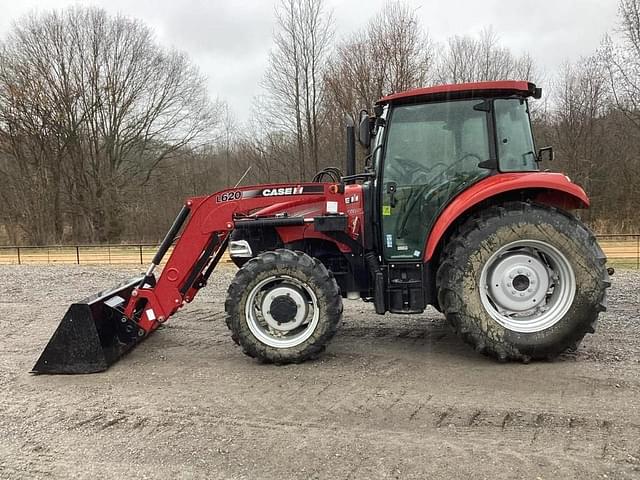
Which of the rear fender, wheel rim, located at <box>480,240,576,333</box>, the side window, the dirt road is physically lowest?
the dirt road

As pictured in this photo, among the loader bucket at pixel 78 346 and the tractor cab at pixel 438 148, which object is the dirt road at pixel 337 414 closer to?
the loader bucket at pixel 78 346

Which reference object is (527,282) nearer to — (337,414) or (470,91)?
(470,91)

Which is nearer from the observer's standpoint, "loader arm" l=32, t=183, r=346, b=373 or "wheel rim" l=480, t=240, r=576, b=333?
"wheel rim" l=480, t=240, r=576, b=333

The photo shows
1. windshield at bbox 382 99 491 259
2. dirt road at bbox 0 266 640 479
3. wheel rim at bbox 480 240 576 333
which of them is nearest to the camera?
dirt road at bbox 0 266 640 479

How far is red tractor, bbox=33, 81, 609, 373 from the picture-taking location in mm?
4246

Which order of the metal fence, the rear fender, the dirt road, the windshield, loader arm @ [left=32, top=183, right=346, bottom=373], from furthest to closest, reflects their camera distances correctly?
1. the metal fence
2. loader arm @ [left=32, top=183, right=346, bottom=373]
3. the windshield
4. the rear fender
5. the dirt road

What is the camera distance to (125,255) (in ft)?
58.7

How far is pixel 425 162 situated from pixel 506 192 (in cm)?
73

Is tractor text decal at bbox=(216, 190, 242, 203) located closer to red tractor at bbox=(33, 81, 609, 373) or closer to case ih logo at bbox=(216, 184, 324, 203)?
case ih logo at bbox=(216, 184, 324, 203)

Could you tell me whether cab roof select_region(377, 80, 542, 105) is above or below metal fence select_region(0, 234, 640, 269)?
above

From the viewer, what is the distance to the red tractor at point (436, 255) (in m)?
4.25

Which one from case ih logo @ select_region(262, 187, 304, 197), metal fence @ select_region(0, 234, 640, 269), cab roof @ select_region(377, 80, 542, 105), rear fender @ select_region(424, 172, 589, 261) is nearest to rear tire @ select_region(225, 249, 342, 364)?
case ih logo @ select_region(262, 187, 304, 197)

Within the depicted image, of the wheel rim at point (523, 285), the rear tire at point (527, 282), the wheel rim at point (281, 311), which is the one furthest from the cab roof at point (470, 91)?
the wheel rim at point (281, 311)

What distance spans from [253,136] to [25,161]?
494 inches
